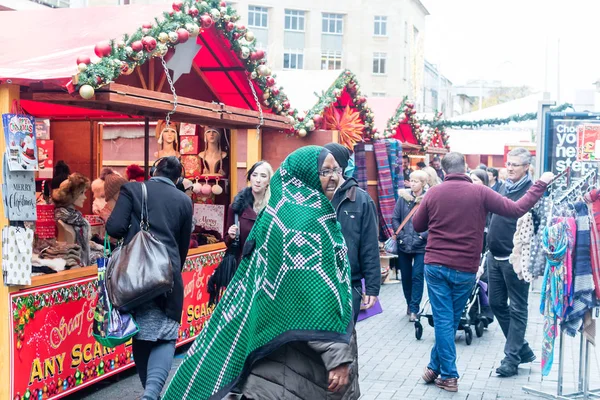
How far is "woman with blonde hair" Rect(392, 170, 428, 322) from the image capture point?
979 cm

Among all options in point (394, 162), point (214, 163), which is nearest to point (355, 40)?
point (394, 162)

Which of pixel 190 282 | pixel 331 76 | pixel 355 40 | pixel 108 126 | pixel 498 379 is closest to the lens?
Result: pixel 498 379

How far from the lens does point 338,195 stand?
5777 millimetres

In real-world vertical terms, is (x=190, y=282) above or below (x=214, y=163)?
below

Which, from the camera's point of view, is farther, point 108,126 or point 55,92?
point 108,126

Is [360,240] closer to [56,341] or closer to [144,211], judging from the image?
[144,211]

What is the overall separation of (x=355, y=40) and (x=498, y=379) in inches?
2221

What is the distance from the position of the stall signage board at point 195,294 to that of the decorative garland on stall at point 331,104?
6.79 feet

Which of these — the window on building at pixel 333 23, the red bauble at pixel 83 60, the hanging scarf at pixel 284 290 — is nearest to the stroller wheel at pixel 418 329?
the red bauble at pixel 83 60

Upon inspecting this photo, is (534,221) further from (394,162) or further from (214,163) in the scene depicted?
(394,162)

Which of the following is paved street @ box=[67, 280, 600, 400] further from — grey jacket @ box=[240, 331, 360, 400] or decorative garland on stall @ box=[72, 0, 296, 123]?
grey jacket @ box=[240, 331, 360, 400]

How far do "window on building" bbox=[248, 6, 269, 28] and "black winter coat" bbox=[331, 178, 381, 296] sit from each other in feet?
181

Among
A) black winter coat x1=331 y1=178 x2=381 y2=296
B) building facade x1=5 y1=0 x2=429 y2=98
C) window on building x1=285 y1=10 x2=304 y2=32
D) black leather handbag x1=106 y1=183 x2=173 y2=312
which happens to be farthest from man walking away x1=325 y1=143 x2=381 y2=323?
window on building x1=285 y1=10 x2=304 y2=32

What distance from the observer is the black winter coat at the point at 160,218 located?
5.62m
